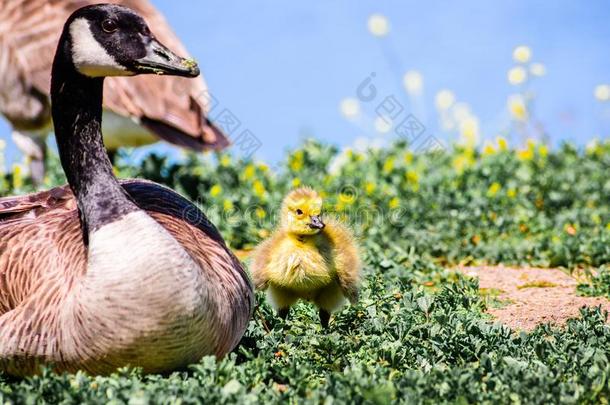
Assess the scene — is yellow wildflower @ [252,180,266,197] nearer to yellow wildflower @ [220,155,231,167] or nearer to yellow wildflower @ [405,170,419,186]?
yellow wildflower @ [220,155,231,167]

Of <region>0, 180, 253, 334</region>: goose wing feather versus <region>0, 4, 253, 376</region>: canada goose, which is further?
<region>0, 180, 253, 334</region>: goose wing feather

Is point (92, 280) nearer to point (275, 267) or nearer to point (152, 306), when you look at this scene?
point (152, 306)

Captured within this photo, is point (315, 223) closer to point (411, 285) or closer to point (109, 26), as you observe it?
point (411, 285)

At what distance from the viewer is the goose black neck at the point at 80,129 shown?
4.95 meters

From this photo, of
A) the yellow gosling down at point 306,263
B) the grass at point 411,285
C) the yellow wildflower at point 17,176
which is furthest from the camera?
the yellow wildflower at point 17,176

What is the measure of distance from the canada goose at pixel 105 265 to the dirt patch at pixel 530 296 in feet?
6.73

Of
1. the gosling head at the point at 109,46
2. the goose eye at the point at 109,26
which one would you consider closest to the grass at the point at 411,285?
the gosling head at the point at 109,46

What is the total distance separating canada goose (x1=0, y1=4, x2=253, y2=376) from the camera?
4.48m

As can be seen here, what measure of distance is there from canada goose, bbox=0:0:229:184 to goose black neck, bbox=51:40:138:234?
485cm

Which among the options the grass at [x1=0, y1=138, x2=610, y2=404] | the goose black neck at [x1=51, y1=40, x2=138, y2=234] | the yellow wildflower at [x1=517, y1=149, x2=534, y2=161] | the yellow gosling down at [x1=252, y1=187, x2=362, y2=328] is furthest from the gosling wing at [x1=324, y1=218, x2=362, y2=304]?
the yellow wildflower at [x1=517, y1=149, x2=534, y2=161]

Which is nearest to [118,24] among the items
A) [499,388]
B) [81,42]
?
[81,42]

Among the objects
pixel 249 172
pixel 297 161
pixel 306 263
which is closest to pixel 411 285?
pixel 306 263

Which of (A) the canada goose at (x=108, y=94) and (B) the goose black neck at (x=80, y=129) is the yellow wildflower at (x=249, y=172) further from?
(B) the goose black neck at (x=80, y=129)

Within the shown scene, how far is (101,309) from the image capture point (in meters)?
4.49
